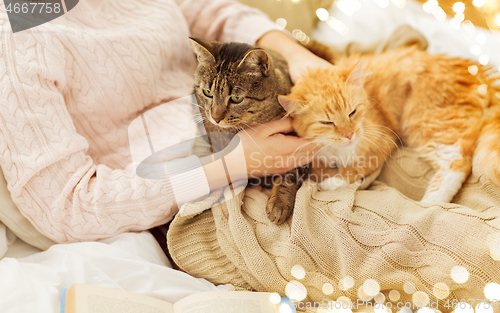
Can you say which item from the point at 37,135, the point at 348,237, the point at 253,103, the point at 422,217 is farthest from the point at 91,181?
the point at 422,217

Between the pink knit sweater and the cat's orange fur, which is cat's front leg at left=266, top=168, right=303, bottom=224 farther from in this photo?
the pink knit sweater

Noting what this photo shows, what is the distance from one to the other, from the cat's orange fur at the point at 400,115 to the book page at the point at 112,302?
2.25 ft

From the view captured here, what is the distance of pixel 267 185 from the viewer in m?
1.07

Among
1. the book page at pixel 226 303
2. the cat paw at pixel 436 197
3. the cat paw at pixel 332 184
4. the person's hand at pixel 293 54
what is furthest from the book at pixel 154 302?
the person's hand at pixel 293 54

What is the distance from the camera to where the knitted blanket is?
0.74m

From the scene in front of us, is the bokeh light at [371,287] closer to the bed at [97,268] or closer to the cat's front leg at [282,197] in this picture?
the cat's front leg at [282,197]

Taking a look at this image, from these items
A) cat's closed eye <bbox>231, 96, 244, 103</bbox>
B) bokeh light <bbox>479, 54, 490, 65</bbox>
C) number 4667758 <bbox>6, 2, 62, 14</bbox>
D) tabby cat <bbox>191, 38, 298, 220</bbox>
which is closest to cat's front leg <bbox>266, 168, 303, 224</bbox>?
tabby cat <bbox>191, 38, 298, 220</bbox>

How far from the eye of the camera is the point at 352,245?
2.65 ft

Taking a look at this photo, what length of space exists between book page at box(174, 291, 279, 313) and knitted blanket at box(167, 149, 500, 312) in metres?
0.06

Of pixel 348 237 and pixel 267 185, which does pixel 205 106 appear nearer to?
pixel 267 185

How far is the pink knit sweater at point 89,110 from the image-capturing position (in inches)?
31.7

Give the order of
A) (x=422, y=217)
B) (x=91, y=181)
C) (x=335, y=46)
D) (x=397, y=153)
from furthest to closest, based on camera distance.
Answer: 1. (x=335, y=46)
2. (x=397, y=153)
3. (x=91, y=181)
4. (x=422, y=217)

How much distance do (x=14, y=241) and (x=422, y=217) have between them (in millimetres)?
1328

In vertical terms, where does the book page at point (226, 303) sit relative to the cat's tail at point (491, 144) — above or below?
below
